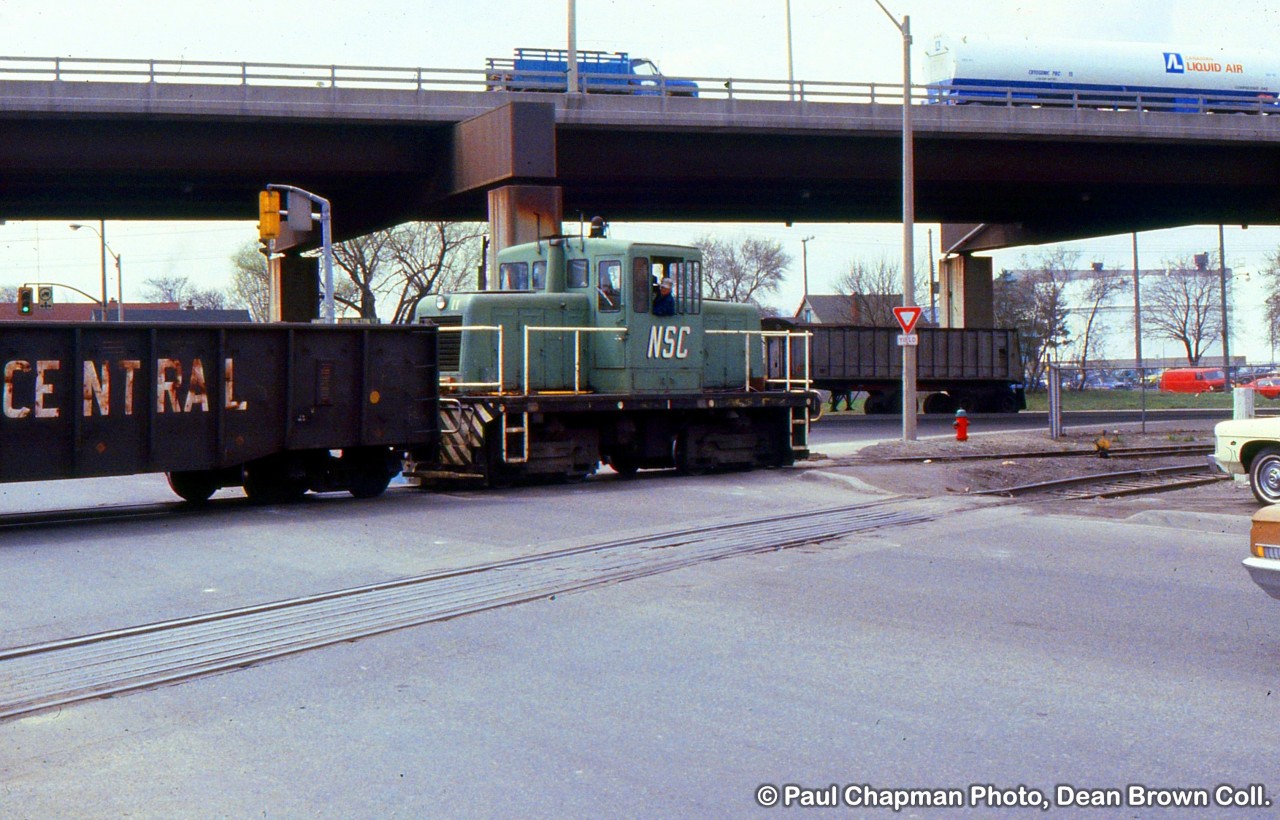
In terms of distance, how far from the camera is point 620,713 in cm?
599

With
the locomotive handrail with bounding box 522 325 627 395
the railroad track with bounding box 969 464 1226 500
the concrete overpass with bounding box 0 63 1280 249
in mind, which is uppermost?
the concrete overpass with bounding box 0 63 1280 249

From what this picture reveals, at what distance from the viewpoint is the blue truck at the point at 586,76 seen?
36094 millimetres

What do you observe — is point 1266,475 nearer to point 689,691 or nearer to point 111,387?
point 689,691

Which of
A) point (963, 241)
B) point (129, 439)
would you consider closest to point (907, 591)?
point (129, 439)

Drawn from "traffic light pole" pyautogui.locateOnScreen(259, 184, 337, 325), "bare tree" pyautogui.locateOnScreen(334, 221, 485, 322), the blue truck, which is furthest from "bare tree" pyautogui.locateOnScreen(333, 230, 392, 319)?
"traffic light pole" pyautogui.locateOnScreen(259, 184, 337, 325)

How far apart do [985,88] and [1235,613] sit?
3588 cm

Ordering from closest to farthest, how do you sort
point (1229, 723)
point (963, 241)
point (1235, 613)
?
point (1229, 723)
point (1235, 613)
point (963, 241)

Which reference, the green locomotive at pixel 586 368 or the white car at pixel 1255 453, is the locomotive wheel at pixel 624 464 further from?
the white car at pixel 1255 453

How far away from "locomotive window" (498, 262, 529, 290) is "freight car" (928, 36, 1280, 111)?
25.8 m

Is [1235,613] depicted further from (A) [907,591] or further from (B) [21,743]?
(B) [21,743]

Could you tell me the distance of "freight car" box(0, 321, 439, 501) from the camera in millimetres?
12961

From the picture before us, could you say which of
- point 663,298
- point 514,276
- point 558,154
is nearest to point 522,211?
point 558,154

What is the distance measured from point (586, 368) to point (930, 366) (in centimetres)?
2805

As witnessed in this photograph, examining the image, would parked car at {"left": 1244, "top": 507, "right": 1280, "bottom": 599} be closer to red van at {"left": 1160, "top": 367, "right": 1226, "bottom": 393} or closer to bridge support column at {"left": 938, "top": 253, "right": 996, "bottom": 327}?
bridge support column at {"left": 938, "top": 253, "right": 996, "bottom": 327}
